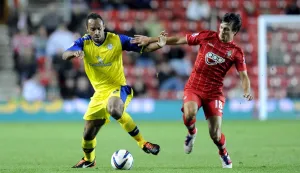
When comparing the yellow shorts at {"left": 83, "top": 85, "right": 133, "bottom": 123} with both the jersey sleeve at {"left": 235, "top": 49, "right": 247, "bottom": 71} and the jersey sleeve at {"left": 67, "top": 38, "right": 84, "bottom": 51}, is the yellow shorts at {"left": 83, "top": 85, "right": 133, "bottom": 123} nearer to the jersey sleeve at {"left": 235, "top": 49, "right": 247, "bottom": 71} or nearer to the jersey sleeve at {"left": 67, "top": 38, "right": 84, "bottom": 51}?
the jersey sleeve at {"left": 67, "top": 38, "right": 84, "bottom": 51}

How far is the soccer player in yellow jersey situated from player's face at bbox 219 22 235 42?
912mm

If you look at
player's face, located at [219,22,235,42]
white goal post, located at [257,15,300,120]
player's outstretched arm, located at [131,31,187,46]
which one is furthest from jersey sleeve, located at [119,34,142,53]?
white goal post, located at [257,15,300,120]

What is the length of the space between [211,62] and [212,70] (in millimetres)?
109

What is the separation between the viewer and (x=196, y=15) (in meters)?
23.5

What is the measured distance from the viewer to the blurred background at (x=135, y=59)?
2095 centimetres

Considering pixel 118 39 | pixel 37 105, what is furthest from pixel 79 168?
pixel 37 105

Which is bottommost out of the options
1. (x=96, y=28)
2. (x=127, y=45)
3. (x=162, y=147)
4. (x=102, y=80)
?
(x=162, y=147)

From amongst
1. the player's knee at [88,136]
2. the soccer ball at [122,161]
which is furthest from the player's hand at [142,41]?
the soccer ball at [122,161]

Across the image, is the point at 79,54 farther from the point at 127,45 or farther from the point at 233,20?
the point at 233,20

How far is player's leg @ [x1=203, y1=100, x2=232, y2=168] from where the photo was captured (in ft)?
31.1

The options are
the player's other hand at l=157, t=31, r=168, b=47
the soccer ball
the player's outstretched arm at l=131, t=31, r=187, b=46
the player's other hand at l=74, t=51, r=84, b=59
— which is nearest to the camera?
the player's other hand at l=74, t=51, r=84, b=59

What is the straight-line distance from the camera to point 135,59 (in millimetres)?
22500

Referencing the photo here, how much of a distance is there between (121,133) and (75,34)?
5492 millimetres

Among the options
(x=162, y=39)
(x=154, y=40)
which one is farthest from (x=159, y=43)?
(x=154, y=40)
